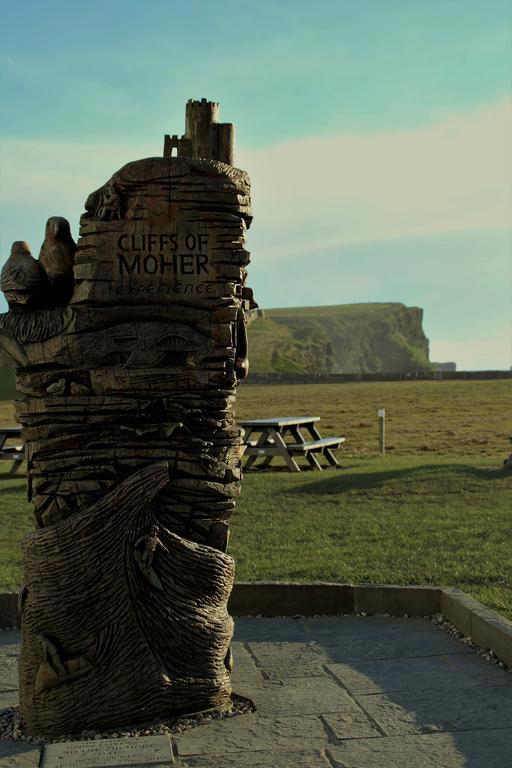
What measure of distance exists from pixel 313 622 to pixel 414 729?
241 centimetres

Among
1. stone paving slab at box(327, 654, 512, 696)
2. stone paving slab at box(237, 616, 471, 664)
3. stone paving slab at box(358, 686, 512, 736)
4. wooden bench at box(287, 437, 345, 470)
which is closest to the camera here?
stone paving slab at box(358, 686, 512, 736)

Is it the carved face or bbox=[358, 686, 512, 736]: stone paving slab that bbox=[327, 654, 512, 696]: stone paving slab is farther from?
the carved face

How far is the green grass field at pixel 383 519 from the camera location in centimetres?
904

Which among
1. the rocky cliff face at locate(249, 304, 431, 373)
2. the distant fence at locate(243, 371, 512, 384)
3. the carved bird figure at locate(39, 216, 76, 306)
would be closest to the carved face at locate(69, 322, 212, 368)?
the carved bird figure at locate(39, 216, 76, 306)

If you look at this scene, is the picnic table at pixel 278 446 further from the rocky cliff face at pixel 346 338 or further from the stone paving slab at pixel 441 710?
the rocky cliff face at pixel 346 338

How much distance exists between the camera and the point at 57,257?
19.0 ft

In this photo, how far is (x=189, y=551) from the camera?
18.5ft

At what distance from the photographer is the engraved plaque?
4848mm

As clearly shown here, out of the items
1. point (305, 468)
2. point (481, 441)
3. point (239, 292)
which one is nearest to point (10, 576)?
point (239, 292)

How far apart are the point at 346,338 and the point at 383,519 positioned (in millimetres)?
130709

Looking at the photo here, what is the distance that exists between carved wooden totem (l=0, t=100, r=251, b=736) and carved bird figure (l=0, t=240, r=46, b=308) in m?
0.01

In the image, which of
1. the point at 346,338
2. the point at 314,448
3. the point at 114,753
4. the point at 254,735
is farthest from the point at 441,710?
the point at 346,338

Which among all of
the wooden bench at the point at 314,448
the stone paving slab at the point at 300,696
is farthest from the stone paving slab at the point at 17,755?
the wooden bench at the point at 314,448

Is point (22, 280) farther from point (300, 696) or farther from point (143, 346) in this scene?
point (300, 696)
